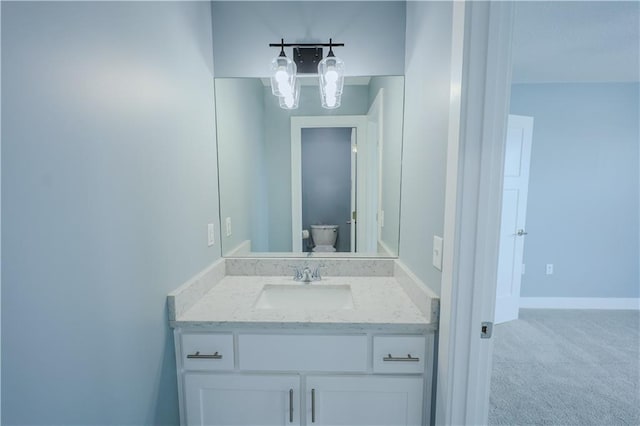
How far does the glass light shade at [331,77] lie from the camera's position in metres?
1.27

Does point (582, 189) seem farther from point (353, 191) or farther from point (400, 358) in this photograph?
point (400, 358)

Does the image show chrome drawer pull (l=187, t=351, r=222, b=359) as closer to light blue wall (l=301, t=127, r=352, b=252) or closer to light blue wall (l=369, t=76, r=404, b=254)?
light blue wall (l=301, t=127, r=352, b=252)

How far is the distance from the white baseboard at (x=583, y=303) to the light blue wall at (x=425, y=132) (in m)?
2.73

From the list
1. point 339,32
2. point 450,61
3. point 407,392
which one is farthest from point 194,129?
point 407,392

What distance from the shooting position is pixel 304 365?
3.26 ft

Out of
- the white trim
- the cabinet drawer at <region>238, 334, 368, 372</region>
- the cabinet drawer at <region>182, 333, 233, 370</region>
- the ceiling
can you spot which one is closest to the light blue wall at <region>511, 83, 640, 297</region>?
the ceiling

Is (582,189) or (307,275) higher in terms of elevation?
(582,189)

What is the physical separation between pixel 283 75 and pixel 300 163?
0.50 metres

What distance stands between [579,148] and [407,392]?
10.9 ft

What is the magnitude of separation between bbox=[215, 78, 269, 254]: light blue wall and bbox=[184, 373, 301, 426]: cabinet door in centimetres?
68

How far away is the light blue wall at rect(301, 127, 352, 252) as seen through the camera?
1.54m

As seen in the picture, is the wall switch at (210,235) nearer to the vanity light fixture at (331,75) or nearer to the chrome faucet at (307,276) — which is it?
the chrome faucet at (307,276)

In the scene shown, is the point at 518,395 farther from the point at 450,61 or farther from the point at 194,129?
the point at 194,129

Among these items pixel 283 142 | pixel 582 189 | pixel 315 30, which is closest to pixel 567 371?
pixel 582 189
